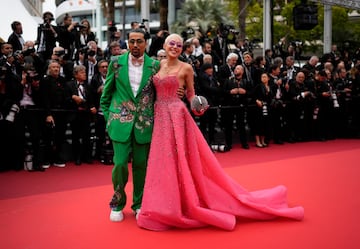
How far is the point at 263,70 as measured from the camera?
9.60 meters

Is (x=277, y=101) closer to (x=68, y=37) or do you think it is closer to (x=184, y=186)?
(x=68, y=37)

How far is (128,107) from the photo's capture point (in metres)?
4.19

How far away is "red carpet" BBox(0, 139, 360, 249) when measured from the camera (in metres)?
3.69

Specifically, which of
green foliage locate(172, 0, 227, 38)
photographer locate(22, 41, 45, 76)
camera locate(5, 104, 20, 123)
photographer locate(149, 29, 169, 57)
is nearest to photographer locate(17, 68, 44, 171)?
camera locate(5, 104, 20, 123)

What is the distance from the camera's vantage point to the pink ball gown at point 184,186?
3.96 metres

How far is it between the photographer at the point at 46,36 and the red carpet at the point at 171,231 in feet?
9.92

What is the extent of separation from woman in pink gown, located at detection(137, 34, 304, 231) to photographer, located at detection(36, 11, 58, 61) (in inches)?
230

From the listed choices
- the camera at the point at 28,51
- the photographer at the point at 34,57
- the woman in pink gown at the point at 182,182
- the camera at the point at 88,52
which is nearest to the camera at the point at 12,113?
the photographer at the point at 34,57

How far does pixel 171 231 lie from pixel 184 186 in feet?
1.31

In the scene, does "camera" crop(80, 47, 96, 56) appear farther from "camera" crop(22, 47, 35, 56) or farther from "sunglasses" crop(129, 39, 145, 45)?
"sunglasses" crop(129, 39, 145, 45)

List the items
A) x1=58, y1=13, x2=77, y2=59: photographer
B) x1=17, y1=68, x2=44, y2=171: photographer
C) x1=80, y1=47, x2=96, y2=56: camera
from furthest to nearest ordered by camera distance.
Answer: x1=58, y1=13, x2=77, y2=59: photographer → x1=80, y1=47, x2=96, y2=56: camera → x1=17, y1=68, x2=44, y2=171: photographer

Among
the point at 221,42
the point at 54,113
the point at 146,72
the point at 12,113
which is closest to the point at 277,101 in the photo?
the point at 221,42

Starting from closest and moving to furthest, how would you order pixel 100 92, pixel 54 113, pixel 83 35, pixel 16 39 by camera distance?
pixel 54 113 < pixel 100 92 < pixel 16 39 < pixel 83 35

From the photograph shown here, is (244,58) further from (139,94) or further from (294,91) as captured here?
(139,94)
